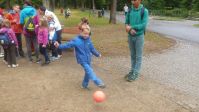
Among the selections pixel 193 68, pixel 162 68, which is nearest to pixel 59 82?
pixel 162 68

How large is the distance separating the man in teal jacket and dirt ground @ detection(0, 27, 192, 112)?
41 cm

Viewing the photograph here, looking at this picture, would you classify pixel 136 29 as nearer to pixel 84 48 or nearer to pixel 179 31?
pixel 84 48

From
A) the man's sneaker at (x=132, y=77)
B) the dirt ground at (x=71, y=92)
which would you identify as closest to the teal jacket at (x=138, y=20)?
the man's sneaker at (x=132, y=77)

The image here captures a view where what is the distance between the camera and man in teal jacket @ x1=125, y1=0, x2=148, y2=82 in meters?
7.89

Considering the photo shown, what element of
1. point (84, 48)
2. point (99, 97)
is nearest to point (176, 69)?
point (84, 48)

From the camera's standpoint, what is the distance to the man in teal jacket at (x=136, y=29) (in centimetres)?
789

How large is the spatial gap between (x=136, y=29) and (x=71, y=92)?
205cm

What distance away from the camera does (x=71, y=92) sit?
24.3 ft

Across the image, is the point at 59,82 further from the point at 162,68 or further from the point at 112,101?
the point at 162,68

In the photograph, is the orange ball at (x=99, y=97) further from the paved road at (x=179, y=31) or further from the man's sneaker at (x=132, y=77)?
the paved road at (x=179, y=31)

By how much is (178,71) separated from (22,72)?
4.14 m

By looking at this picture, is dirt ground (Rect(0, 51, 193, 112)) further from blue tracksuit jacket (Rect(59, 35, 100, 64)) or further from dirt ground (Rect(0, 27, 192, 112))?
blue tracksuit jacket (Rect(59, 35, 100, 64))

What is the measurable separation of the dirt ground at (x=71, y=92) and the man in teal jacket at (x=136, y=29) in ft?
1.34

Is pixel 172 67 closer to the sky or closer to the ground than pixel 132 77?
closer to the ground
